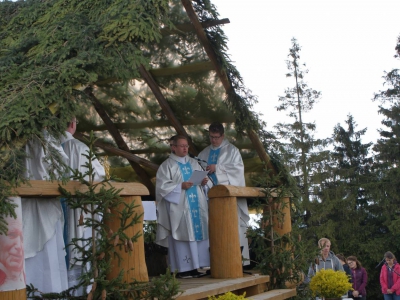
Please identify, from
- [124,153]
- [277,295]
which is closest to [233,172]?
[124,153]

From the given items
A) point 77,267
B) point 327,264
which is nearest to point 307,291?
point 327,264

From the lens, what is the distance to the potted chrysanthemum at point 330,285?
30.6 feet

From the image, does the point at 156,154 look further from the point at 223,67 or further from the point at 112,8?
the point at 112,8

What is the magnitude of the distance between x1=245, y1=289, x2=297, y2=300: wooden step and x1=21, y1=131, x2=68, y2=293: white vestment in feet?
9.33

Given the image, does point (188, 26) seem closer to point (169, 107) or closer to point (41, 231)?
point (169, 107)

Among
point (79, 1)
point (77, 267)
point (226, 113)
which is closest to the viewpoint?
point (77, 267)

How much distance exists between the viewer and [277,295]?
8.34 metres

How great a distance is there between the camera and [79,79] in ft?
20.5

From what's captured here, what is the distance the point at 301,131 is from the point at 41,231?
30.4 metres

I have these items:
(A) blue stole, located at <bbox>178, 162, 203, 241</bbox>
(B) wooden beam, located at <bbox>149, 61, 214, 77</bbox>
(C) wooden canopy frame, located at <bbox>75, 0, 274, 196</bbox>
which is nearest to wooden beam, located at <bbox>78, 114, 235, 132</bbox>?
(C) wooden canopy frame, located at <bbox>75, 0, 274, 196</bbox>

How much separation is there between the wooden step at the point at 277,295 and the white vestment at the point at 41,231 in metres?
2.84

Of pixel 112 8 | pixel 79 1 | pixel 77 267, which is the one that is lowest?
pixel 77 267

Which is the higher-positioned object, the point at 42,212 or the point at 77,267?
the point at 42,212

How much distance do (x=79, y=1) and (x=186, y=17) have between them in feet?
4.56
